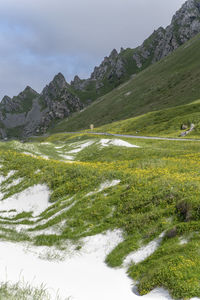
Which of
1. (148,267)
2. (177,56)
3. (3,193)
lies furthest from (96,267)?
(177,56)

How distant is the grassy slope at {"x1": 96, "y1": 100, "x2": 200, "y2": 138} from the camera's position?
232 feet

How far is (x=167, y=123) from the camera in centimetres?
8019

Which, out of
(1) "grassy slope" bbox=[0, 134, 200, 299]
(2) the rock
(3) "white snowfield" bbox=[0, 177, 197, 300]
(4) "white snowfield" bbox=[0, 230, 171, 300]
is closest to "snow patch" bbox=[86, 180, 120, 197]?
(1) "grassy slope" bbox=[0, 134, 200, 299]

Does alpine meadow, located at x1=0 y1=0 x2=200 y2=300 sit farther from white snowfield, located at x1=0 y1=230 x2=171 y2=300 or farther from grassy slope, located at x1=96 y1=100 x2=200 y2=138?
grassy slope, located at x1=96 y1=100 x2=200 y2=138

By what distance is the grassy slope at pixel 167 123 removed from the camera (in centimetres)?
7056

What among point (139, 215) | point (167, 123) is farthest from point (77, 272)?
point (167, 123)

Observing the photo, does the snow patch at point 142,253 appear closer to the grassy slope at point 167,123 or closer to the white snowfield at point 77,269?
the white snowfield at point 77,269

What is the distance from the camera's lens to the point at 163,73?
7372 inches

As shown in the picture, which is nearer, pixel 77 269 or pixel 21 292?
pixel 21 292

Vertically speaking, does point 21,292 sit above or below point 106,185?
above

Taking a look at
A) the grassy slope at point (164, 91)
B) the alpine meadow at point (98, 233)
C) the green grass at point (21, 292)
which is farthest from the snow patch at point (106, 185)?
the grassy slope at point (164, 91)

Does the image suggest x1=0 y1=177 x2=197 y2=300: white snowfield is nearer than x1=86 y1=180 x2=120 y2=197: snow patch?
Yes

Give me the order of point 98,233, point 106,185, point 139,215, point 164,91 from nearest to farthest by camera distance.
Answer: point 139,215
point 98,233
point 106,185
point 164,91

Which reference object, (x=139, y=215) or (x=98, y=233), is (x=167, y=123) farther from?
(x=98, y=233)
